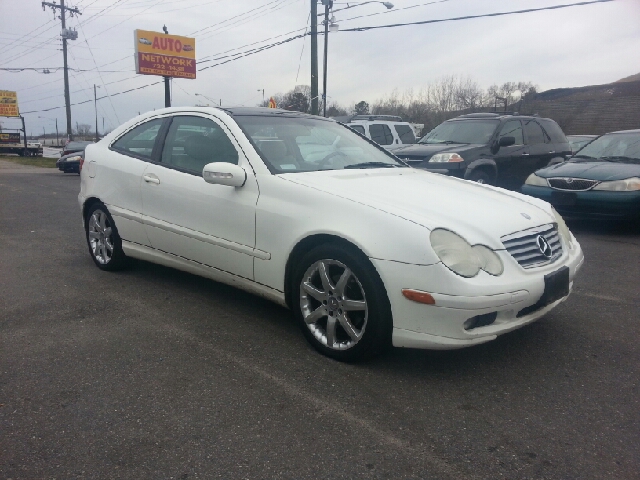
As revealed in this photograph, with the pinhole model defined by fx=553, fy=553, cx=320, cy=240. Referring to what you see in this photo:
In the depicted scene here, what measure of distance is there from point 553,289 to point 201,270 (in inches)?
95.7

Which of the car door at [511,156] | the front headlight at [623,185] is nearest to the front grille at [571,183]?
the front headlight at [623,185]

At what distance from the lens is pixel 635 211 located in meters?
7.11

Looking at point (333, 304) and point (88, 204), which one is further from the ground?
point (88, 204)

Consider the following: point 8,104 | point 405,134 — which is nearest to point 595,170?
point 405,134

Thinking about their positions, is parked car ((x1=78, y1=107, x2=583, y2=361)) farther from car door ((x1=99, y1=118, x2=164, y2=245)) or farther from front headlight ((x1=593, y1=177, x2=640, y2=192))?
front headlight ((x1=593, y1=177, x2=640, y2=192))

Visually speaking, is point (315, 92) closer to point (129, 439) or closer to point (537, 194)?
point (537, 194)

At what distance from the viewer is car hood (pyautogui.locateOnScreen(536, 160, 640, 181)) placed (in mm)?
7355

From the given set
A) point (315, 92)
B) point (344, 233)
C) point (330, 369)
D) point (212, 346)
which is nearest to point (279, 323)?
point (212, 346)

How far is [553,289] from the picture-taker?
3.20m

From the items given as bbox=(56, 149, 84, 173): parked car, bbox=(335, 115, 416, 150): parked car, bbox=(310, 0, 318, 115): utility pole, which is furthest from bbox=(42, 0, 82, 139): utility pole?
bbox=(335, 115, 416, 150): parked car

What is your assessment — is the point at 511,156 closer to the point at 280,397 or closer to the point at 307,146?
the point at 307,146

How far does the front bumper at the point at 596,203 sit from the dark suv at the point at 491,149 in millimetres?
1538

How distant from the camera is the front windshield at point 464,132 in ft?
31.7

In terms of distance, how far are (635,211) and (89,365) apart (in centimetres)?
675
